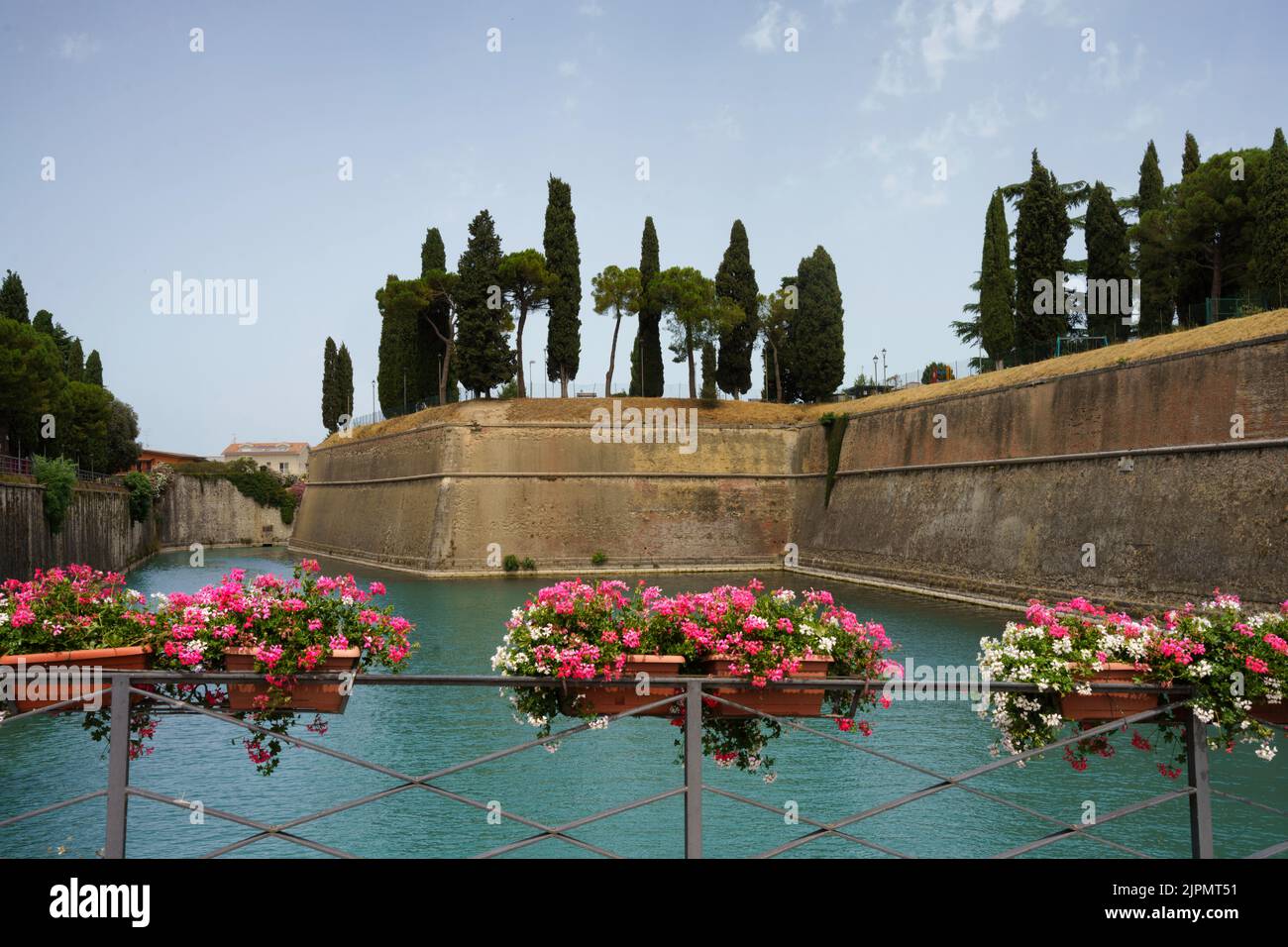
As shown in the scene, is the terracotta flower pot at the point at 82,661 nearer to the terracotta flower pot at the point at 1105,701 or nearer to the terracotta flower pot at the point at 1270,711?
the terracotta flower pot at the point at 1105,701

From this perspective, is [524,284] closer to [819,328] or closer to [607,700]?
[819,328]

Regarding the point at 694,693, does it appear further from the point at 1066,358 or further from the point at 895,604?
the point at 1066,358

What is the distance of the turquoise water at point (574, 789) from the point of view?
9102mm

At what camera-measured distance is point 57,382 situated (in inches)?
1358

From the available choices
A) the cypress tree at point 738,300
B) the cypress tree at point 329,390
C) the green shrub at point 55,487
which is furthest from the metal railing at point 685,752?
the cypress tree at point 329,390

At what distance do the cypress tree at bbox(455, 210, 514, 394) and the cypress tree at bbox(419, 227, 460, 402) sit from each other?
8.04 meters

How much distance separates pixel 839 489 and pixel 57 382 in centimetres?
2777

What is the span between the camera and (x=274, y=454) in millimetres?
105375

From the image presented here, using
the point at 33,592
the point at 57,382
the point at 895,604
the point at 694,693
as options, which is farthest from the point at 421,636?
the point at 57,382

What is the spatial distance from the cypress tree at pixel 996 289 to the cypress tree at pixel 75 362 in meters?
46.5

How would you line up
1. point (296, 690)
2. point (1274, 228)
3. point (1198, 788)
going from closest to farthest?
point (1198, 788)
point (296, 690)
point (1274, 228)

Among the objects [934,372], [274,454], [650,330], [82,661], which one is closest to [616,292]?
[650,330]

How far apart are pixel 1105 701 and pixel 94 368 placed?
207 feet
